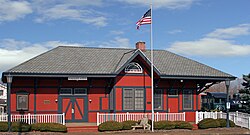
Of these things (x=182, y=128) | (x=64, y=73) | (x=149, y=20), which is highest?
(x=149, y=20)

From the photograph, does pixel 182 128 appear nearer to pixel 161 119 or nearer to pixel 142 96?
pixel 161 119

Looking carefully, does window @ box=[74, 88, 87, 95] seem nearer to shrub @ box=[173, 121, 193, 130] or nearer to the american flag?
the american flag

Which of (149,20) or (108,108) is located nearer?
(149,20)

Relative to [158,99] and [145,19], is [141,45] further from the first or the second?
[145,19]

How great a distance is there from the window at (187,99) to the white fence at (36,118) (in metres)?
10.1

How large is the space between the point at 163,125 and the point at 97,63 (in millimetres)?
7432

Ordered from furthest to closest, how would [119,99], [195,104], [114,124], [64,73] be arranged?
[195,104] → [119,99] → [64,73] → [114,124]

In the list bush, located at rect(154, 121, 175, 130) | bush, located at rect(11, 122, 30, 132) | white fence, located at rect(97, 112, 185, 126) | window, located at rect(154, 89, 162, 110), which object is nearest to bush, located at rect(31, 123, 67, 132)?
bush, located at rect(11, 122, 30, 132)

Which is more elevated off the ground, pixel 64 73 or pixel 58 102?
pixel 64 73

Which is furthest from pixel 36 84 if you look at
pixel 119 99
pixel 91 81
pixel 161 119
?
pixel 161 119

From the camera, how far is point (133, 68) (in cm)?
2950

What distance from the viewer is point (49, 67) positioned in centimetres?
2784

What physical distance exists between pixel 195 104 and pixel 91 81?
8.66 m

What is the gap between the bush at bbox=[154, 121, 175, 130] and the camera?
26000 millimetres
